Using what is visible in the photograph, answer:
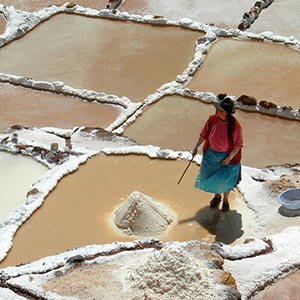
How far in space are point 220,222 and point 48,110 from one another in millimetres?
4481

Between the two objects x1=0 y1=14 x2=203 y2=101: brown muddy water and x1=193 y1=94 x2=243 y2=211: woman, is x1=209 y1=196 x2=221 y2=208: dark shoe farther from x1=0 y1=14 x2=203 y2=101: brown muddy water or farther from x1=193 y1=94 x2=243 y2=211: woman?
x1=0 y1=14 x2=203 y2=101: brown muddy water

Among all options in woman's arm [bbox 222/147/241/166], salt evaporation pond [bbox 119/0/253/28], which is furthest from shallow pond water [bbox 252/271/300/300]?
salt evaporation pond [bbox 119/0/253/28]

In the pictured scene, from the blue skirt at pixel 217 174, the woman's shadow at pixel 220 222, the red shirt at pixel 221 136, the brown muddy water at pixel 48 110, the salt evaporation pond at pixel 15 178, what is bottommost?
the brown muddy water at pixel 48 110

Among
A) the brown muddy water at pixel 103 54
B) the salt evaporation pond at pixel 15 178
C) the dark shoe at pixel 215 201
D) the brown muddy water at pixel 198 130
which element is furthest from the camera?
the brown muddy water at pixel 103 54

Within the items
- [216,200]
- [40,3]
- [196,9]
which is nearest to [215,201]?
[216,200]

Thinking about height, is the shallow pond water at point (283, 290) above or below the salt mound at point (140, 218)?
above

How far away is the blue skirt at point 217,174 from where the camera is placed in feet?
25.2

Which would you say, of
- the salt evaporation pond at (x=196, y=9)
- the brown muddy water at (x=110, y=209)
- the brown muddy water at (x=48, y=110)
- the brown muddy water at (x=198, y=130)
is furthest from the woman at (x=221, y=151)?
the salt evaporation pond at (x=196, y=9)

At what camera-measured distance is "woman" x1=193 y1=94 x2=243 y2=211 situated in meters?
7.38

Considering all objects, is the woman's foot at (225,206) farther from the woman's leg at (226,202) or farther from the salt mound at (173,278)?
the salt mound at (173,278)

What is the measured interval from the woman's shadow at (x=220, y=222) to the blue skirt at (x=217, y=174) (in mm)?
336

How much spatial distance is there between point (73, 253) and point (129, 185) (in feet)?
6.64

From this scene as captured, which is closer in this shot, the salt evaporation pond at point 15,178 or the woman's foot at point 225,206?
the woman's foot at point 225,206

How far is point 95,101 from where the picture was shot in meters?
11.5
